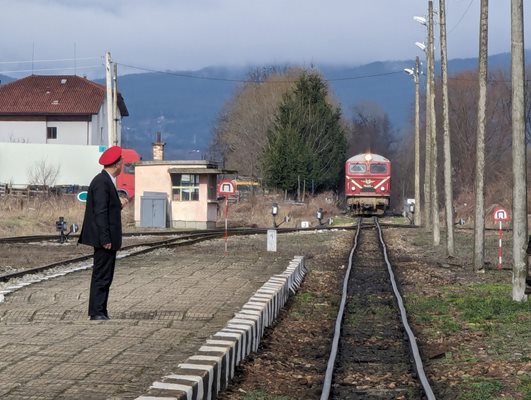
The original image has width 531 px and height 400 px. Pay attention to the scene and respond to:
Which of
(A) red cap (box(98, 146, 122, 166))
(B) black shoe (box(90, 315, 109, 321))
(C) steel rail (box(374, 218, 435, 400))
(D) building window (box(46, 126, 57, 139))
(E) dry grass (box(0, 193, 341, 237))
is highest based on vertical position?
(D) building window (box(46, 126, 57, 139))

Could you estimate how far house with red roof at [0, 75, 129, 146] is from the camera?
88688mm

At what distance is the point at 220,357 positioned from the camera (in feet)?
29.4

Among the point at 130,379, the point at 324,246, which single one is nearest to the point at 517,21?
the point at 130,379

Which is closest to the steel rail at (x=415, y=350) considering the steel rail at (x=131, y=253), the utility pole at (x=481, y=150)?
the utility pole at (x=481, y=150)

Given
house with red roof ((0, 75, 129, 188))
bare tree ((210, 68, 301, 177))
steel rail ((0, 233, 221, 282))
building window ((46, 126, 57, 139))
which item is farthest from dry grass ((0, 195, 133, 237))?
bare tree ((210, 68, 301, 177))

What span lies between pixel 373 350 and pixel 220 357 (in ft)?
12.1

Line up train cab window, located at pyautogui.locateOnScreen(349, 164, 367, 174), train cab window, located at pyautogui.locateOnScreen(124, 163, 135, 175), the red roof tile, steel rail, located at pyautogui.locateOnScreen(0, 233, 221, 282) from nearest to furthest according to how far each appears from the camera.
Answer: steel rail, located at pyautogui.locateOnScreen(0, 233, 221, 282), train cab window, located at pyautogui.locateOnScreen(124, 163, 135, 175), train cab window, located at pyautogui.locateOnScreen(349, 164, 367, 174), the red roof tile

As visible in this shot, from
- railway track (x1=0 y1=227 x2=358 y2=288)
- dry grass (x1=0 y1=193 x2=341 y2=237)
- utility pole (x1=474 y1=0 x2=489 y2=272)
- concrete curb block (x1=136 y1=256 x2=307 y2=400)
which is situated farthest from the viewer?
dry grass (x1=0 y1=193 x2=341 y2=237)

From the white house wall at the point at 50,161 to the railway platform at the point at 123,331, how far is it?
5245 centimetres

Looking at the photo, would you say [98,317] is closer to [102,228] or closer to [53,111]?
[102,228]

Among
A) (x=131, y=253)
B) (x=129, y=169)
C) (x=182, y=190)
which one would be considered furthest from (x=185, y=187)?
(x=131, y=253)

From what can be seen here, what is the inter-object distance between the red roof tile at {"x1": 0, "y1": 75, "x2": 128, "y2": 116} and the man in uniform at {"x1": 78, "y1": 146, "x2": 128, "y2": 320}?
253 ft

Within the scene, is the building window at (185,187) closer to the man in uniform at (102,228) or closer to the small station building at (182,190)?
the small station building at (182,190)

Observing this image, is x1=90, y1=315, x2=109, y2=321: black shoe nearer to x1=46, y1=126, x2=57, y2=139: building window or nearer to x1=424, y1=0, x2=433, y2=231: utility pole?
x1=424, y1=0, x2=433, y2=231: utility pole
